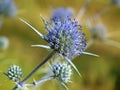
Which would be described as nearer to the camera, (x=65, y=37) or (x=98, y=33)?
(x=65, y=37)

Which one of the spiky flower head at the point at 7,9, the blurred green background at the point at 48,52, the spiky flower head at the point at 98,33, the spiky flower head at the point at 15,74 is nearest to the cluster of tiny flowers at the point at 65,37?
the spiky flower head at the point at 15,74

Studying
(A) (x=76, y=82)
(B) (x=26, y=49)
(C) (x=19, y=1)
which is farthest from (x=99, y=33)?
(C) (x=19, y=1)

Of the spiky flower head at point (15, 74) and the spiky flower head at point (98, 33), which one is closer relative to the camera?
the spiky flower head at point (15, 74)

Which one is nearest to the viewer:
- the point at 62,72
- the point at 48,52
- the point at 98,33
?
the point at 62,72

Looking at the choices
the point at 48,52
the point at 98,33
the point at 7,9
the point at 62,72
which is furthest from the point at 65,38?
the point at 48,52

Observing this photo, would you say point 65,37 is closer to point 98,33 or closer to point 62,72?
point 62,72

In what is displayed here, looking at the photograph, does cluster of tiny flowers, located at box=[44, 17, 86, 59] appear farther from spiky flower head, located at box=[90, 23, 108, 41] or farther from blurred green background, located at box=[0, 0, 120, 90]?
blurred green background, located at box=[0, 0, 120, 90]

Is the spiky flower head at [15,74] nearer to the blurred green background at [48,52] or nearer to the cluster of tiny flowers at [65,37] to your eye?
the cluster of tiny flowers at [65,37]
